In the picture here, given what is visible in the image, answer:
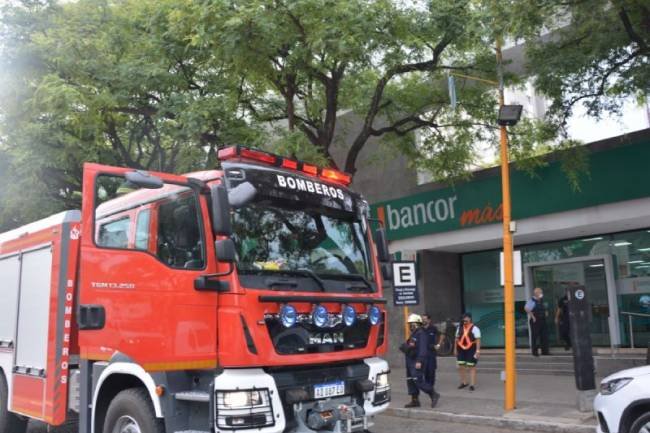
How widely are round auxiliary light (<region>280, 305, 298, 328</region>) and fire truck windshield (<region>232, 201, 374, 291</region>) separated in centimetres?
22

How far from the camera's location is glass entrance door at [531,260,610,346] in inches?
610

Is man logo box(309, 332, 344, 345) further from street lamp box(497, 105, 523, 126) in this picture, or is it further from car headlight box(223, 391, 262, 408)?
street lamp box(497, 105, 523, 126)

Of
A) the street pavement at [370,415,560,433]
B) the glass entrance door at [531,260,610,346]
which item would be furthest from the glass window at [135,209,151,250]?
the glass entrance door at [531,260,610,346]

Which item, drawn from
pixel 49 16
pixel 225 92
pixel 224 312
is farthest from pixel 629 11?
pixel 49 16

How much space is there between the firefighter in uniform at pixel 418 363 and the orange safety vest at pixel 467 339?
68.9 inches

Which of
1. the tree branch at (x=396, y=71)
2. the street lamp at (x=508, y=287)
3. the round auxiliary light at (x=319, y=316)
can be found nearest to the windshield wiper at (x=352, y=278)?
the round auxiliary light at (x=319, y=316)

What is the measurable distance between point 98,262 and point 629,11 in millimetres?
9092

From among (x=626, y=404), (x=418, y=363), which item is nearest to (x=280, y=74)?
(x=418, y=363)

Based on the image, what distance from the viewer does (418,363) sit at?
10.7 meters

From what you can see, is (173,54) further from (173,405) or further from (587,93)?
(173,405)

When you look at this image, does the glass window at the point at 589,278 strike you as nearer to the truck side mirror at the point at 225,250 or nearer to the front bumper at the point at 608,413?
the front bumper at the point at 608,413

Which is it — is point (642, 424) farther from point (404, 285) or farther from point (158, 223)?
point (404, 285)

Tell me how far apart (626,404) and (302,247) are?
12.3 feet

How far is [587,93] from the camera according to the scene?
38.3ft
